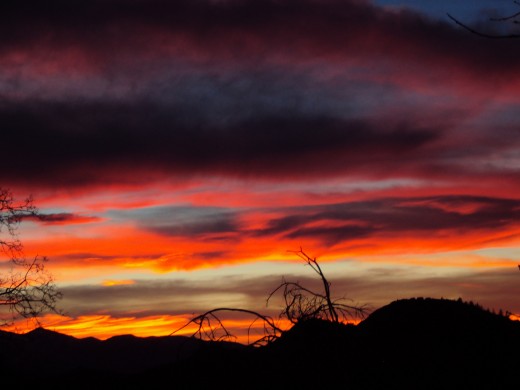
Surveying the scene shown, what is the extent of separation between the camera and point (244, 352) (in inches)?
445

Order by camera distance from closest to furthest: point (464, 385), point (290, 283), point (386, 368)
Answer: point (464, 385) → point (386, 368) → point (290, 283)

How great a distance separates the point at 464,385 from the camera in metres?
9.22

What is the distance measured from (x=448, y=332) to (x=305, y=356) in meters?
2.41

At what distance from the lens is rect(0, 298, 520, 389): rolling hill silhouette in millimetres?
9586

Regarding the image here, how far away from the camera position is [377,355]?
33.6 feet

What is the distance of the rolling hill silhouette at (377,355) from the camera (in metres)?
9.59

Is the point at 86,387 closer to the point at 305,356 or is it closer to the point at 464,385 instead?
the point at 305,356

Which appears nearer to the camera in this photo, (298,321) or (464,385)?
(464,385)

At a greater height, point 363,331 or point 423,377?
point 363,331

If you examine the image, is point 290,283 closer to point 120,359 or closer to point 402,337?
point 402,337

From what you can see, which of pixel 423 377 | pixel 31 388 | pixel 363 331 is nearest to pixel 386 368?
pixel 423 377

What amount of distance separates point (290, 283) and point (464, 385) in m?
3.63

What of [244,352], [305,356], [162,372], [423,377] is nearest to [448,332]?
[423,377]

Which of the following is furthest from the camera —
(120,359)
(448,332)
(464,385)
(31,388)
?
(120,359)
